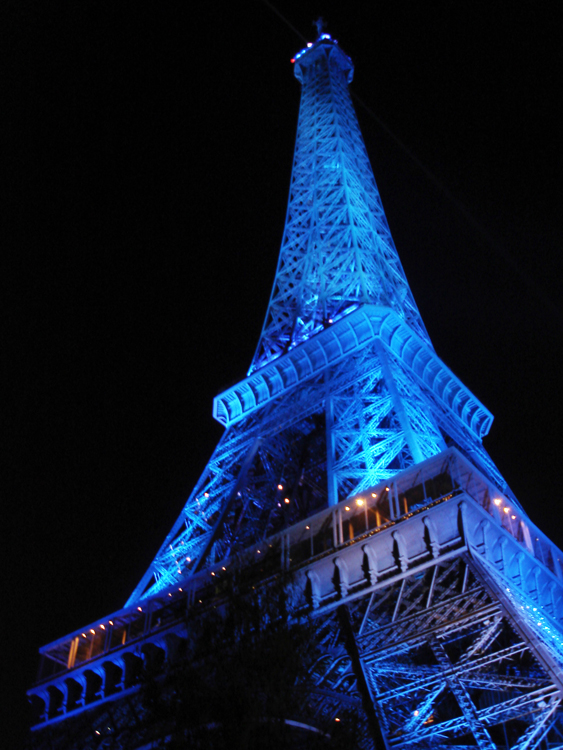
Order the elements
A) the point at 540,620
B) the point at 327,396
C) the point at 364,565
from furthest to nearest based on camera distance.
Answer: the point at 327,396, the point at 364,565, the point at 540,620

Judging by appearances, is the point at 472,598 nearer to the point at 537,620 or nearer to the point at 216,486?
the point at 537,620

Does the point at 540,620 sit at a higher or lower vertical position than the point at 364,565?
lower

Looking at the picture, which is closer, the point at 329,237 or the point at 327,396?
the point at 327,396

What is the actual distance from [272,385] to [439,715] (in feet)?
46.3

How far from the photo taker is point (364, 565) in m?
18.1

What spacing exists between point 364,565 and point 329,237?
961 inches

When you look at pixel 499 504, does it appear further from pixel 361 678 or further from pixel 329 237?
pixel 329 237

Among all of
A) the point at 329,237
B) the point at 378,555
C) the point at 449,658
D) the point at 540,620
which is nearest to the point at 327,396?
the point at 449,658

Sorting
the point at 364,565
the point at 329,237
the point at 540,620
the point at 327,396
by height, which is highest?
the point at 329,237

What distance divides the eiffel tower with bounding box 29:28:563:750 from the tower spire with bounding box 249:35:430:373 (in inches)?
18.4

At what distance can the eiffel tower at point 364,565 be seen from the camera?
692 inches

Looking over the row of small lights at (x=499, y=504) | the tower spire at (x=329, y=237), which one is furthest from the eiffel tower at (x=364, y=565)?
the tower spire at (x=329, y=237)

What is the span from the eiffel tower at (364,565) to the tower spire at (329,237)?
47 cm

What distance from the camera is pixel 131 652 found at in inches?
840
